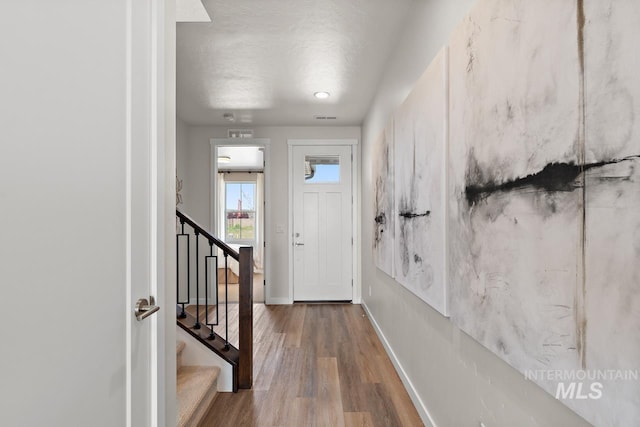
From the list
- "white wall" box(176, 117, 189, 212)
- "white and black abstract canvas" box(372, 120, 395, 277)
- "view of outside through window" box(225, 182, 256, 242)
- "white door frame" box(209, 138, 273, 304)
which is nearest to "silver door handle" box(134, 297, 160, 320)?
"white and black abstract canvas" box(372, 120, 395, 277)

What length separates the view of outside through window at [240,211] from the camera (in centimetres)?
870

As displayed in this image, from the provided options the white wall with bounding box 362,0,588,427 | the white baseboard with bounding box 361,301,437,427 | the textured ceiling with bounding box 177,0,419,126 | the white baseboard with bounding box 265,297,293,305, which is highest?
the textured ceiling with bounding box 177,0,419,126

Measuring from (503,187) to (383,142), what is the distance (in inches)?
84.9

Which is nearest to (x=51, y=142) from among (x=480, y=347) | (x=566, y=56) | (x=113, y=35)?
(x=113, y=35)

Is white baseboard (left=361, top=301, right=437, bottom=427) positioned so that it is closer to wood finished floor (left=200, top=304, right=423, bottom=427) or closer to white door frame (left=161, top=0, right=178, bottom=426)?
wood finished floor (left=200, top=304, right=423, bottom=427)

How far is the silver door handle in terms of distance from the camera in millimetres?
988

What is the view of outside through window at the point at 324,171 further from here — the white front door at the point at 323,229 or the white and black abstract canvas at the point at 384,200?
the white and black abstract canvas at the point at 384,200

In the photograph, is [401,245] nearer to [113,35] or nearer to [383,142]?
[383,142]

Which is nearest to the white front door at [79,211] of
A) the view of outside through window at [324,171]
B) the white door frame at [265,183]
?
the white door frame at [265,183]

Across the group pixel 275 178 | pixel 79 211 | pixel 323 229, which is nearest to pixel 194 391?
pixel 79 211

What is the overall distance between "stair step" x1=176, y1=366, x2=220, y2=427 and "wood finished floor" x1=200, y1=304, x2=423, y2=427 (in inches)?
3.0

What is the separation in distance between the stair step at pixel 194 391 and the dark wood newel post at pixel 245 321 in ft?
0.60

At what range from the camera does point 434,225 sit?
1.78 metres

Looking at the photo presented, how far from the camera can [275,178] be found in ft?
17.4
